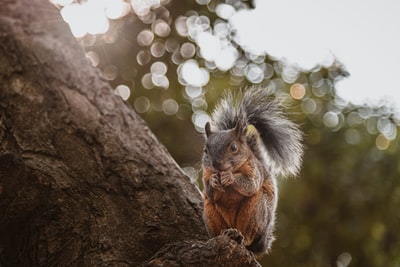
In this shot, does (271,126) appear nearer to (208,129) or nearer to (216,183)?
(208,129)

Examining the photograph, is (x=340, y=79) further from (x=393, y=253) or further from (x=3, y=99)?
(x=3, y=99)

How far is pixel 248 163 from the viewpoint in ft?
11.2

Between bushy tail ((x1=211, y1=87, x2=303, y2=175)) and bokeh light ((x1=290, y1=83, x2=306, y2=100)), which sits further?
bokeh light ((x1=290, y1=83, x2=306, y2=100))

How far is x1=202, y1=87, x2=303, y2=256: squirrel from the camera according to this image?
10.3 feet

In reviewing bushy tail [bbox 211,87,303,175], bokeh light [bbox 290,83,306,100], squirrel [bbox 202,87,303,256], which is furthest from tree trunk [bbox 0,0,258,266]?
bokeh light [bbox 290,83,306,100]

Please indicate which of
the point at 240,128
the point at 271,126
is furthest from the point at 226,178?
the point at 271,126

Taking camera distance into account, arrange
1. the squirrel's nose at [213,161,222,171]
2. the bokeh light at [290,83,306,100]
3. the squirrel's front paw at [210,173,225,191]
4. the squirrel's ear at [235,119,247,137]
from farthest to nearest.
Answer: the bokeh light at [290,83,306,100] → the squirrel's ear at [235,119,247,137] → the squirrel's nose at [213,161,222,171] → the squirrel's front paw at [210,173,225,191]

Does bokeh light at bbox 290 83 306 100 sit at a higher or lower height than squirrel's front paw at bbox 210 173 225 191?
lower

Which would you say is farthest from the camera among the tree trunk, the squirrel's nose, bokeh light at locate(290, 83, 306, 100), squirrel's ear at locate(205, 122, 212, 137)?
bokeh light at locate(290, 83, 306, 100)

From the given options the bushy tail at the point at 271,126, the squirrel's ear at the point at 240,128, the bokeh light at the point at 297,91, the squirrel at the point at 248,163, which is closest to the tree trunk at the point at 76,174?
the squirrel at the point at 248,163

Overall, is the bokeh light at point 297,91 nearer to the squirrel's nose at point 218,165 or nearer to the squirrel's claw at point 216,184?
the squirrel's nose at point 218,165

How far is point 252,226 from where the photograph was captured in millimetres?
3105

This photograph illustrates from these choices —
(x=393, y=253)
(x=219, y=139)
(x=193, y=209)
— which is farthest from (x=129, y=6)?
(x=393, y=253)

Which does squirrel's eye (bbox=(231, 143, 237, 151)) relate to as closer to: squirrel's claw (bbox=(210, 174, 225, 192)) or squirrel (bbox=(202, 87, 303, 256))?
squirrel (bbox=(202, 87, 303, 256))
